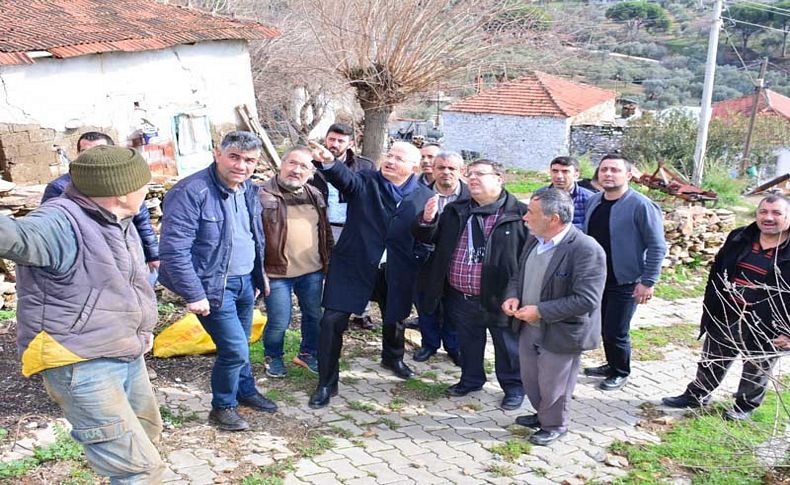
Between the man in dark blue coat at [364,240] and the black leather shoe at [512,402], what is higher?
the man in dark blue coat at [364,240]

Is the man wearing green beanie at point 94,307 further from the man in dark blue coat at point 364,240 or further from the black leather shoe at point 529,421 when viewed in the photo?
the black leather shoe at point 529,421

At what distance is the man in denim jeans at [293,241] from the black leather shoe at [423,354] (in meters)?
1.06

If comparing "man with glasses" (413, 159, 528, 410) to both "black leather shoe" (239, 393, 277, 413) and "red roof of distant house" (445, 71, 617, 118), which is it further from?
"red roof of distant house" (445, 71, 617, 118)

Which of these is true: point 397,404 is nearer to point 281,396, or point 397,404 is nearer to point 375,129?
point 281,396

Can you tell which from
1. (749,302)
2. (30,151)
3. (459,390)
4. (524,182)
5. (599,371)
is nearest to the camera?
(749,302)

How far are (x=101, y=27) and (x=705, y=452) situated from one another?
948 centimetres

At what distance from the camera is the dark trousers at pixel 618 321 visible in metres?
5.29

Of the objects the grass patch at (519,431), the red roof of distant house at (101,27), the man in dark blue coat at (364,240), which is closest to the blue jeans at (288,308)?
the man in dark blue coat at (364,240)

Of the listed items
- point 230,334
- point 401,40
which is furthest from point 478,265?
point 401,40

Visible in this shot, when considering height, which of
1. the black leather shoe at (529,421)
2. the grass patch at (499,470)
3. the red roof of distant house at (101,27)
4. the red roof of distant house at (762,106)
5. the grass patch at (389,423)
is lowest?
the grass patch at (389,423)

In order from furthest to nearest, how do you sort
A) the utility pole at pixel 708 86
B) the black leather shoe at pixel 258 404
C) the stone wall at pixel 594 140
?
1. the stone wall at pixel 594 140
2. the utility pole at pixel 708 86
3. the black leather shoe at pixel 258 404

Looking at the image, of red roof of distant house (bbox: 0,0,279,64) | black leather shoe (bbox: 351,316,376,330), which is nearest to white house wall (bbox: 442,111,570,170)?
red roof of distant house (bbox: 0,0,279,64)

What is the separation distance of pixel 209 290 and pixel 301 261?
39.8 inches

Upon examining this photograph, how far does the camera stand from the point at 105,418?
2.91 m
